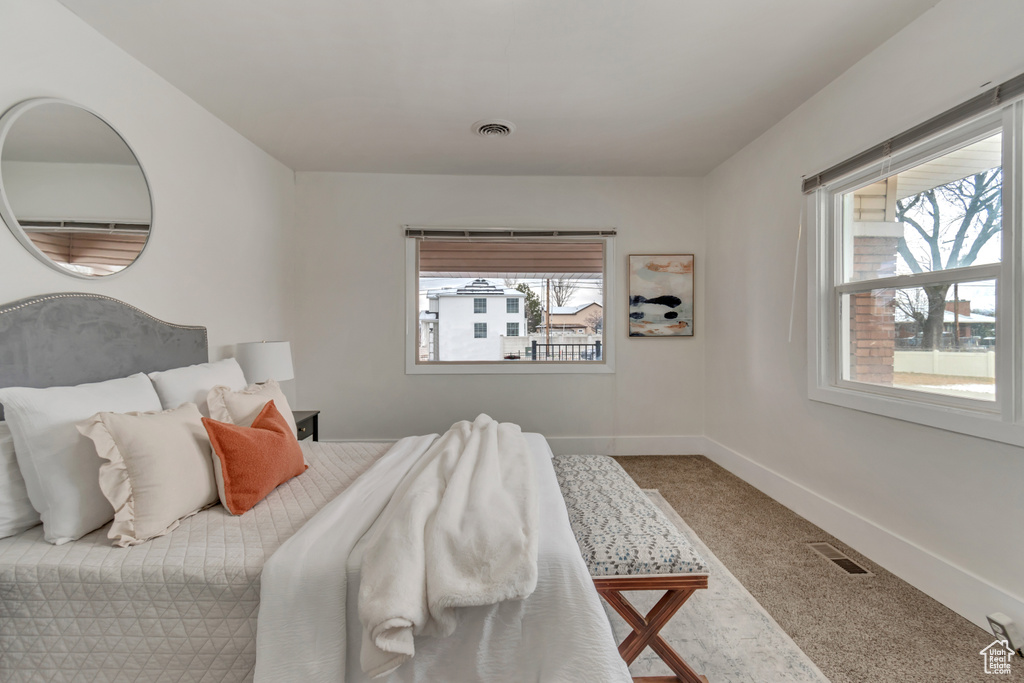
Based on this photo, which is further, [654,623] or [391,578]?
[654,623]

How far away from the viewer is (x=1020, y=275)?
5.53ft

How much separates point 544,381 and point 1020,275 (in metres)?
3.03

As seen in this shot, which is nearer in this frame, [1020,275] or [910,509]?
[1020,275]

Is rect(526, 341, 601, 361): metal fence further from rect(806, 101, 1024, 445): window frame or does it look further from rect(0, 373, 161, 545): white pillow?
rect(0, 373, 161, 545): white pillow

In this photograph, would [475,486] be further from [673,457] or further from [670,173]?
[670,173]

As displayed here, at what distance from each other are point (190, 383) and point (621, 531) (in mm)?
2051

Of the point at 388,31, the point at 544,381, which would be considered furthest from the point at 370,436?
the point at 388,31

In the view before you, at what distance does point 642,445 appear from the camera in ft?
13.8

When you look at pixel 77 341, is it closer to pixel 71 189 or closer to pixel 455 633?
pixel 71 189

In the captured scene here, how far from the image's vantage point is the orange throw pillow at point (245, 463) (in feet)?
5.40

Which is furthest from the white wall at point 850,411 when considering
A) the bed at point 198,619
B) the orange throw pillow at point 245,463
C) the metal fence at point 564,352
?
the orange throw pillow at point 245,463

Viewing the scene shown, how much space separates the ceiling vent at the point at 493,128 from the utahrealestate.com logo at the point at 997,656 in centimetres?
344

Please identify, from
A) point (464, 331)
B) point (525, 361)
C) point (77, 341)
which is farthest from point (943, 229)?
point (77, 341)

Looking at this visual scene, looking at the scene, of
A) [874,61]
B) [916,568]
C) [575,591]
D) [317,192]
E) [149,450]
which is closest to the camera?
[575,591]
